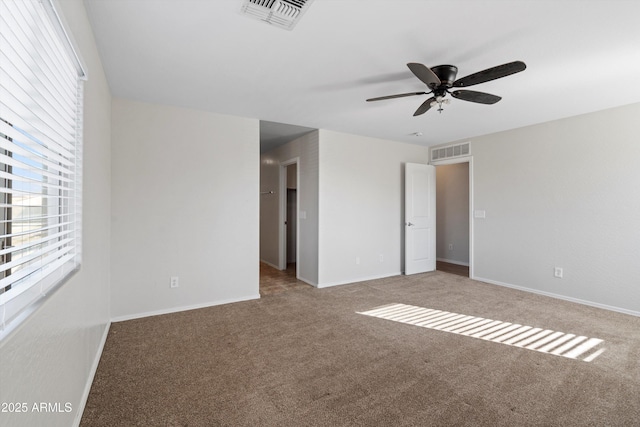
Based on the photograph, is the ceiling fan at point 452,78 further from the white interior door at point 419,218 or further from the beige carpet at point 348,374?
the white interior door at point 419,218

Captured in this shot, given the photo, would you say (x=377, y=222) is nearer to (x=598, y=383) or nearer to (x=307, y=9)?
(x=598, y=383)

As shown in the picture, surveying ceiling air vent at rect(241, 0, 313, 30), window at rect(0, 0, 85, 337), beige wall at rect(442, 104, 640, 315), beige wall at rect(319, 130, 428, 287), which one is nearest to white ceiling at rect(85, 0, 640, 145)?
ceiling air vent at rect(241, 0, 313, 30)

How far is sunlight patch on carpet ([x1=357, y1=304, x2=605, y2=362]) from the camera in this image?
2.60 m

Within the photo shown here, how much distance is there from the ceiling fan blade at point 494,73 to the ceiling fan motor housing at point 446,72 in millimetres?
69

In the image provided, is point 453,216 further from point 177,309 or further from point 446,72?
point 177,309

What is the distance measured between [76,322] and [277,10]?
2159mm

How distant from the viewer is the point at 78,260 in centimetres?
172

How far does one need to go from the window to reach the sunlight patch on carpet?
2926 mm

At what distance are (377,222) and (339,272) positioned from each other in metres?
1.14

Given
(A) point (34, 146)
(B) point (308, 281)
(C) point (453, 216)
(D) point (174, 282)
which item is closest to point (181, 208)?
(D) point (174, 282)

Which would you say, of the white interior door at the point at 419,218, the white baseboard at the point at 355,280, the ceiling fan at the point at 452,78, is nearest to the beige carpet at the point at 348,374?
the white baseboard at the point at 355,280

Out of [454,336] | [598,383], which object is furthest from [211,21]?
[598,383]

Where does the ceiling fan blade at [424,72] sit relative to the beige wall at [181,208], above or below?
above

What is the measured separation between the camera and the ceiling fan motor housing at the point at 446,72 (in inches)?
95.7
